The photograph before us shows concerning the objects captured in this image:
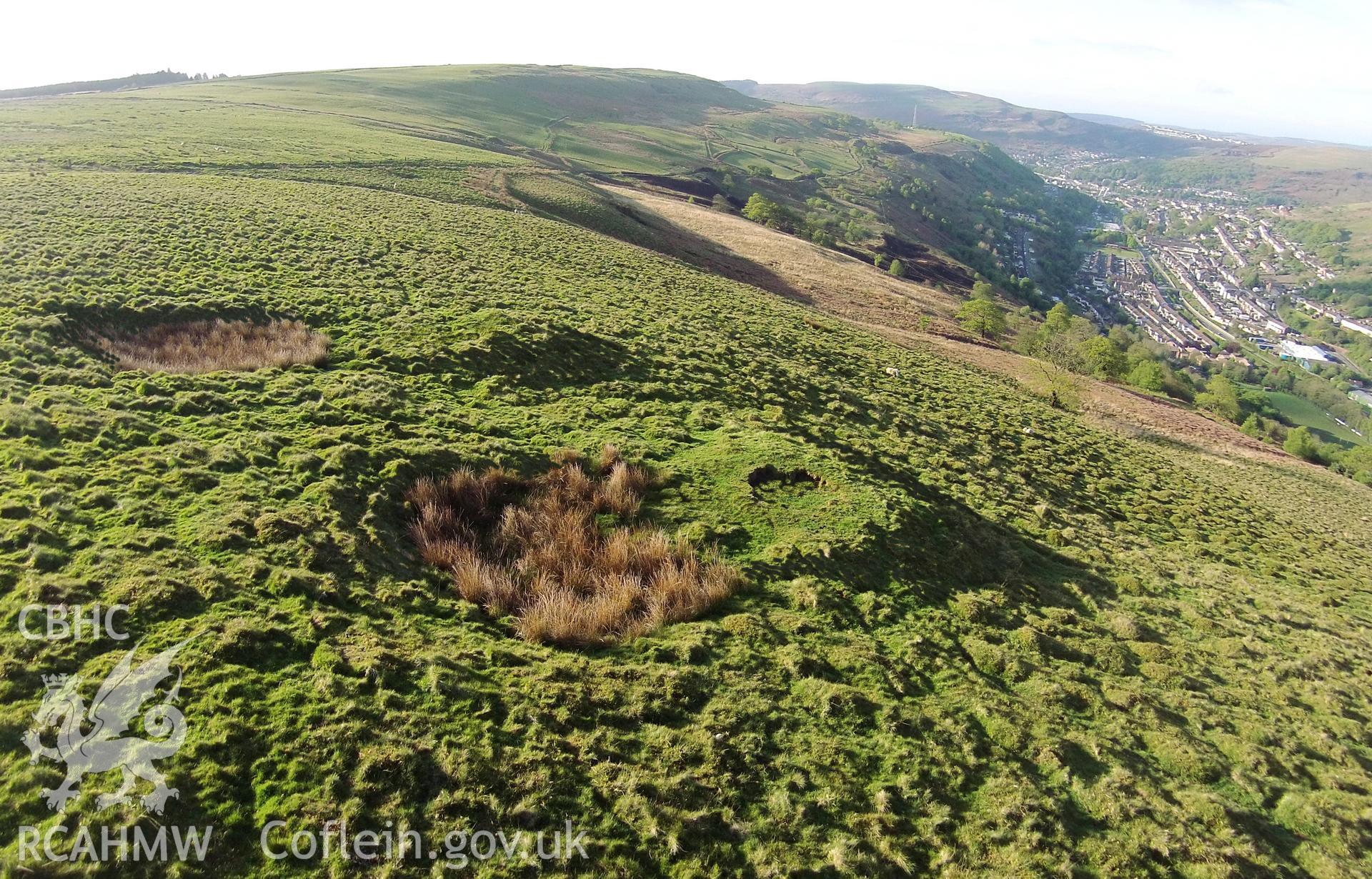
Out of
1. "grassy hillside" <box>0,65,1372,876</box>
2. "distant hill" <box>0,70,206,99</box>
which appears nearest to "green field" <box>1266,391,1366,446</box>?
"grassy hillside" <box>0,65,1372,876</box>

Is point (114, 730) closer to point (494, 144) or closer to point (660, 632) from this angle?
point (660, 632)

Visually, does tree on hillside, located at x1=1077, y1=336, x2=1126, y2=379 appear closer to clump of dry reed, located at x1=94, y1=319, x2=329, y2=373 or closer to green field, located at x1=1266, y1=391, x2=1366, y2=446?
clump of dry reed, located at x1=94, y1=319, x2=329, y2=373

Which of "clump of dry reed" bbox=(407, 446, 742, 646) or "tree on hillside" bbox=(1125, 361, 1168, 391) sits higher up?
"clump of dry reed" bbox=(407, 446, 742, 646)

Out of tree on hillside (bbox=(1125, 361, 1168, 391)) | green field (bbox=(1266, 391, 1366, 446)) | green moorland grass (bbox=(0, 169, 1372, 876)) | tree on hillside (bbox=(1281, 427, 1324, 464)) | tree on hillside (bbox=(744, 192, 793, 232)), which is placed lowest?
green field (bbox=(1266, 391, 1366, 446))

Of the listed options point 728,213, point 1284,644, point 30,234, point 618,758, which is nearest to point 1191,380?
point 728,213

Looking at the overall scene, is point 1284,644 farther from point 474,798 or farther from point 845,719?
point 474,798

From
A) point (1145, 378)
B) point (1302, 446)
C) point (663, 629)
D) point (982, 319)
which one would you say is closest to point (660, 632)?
point (663, 629)

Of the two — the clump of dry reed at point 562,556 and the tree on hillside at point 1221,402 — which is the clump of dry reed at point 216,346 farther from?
the tree on hillside at point 1221,402
